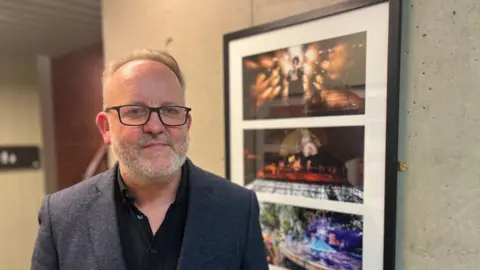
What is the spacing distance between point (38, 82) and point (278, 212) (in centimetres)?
290

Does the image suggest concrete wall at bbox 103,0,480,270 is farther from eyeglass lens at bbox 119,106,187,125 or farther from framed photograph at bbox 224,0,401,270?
eyeglass lens at bbox 119,106,187,125

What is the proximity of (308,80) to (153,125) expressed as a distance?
0.51 meters

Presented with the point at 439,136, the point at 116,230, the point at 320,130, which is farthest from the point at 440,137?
the point at 116,230

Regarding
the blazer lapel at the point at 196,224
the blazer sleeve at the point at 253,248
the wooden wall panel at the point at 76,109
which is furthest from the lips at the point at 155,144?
the wooden wall panel at the point at 76,109

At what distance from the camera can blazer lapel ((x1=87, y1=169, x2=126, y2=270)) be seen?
0.78m

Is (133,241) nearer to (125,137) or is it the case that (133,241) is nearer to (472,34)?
(125,137)

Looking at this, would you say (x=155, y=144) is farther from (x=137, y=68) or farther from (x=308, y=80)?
(x=308, y=80)

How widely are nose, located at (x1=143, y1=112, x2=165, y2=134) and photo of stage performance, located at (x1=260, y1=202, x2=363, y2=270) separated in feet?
1.78

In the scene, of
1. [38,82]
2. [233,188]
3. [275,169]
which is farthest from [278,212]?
[38,82]

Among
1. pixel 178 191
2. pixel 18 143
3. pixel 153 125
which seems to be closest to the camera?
pixel 153 125

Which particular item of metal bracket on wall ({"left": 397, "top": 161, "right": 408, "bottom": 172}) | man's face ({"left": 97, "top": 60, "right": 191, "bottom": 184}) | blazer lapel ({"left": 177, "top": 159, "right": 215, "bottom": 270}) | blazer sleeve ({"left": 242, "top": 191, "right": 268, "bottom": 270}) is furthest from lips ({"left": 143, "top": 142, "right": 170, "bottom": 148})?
metal bracket on wall ({"left": 397, "top": 161, "right": 408, "bottom": 172})

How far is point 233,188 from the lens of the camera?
94cm

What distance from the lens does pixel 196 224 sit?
0.83 m

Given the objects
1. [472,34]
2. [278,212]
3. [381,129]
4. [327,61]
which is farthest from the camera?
[278,212]
